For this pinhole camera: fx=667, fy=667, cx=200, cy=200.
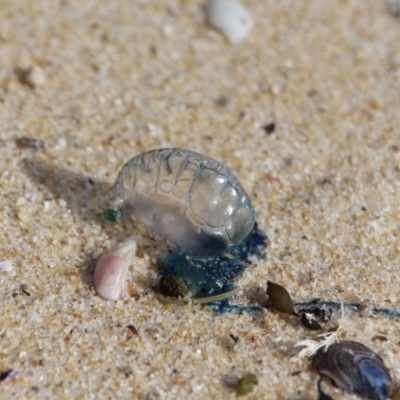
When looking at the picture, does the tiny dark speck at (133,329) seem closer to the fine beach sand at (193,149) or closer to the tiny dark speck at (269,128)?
the fine beach sand at (193,149)

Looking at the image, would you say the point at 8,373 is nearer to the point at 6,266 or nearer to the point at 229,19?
the point at 6,266

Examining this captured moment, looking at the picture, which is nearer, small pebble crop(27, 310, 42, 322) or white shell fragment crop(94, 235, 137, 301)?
small pebble crop(27, 310, 42, 322)

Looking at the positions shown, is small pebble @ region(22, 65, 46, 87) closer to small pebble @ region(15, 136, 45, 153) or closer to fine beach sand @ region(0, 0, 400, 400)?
fine beach sand @ region(0, 0, 400, 400)

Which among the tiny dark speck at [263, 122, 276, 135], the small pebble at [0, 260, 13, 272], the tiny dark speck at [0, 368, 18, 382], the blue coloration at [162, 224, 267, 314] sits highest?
the tiny dark speck at [263, 122, 276, 135]

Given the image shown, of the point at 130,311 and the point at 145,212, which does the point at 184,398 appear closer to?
the point at 130,311

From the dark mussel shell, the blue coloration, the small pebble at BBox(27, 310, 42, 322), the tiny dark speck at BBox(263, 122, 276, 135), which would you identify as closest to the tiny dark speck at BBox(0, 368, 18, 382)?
the small pebble at BBox(27, 310, 42, 322)

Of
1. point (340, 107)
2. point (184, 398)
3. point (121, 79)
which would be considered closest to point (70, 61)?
point (121, 79)
